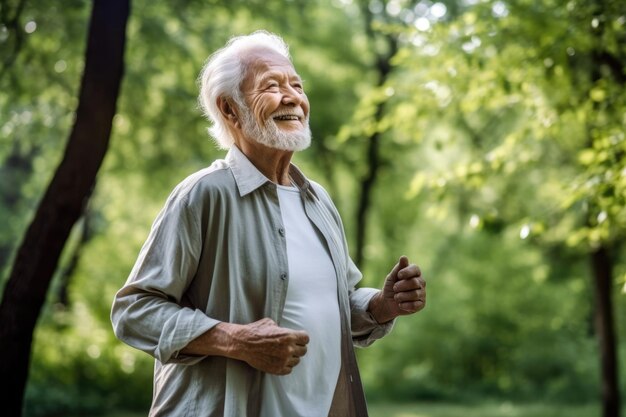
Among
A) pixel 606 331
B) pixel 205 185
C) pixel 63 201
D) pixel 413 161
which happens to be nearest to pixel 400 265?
pixel 205 185

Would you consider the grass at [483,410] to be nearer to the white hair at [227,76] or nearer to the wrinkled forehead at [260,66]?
the white hair at [227,76]

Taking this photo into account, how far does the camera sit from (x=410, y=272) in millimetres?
2646

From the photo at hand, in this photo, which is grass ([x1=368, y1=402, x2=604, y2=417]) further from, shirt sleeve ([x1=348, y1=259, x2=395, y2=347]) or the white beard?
the white beard

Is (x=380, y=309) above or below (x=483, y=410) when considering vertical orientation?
below

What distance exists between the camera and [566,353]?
16203 mm

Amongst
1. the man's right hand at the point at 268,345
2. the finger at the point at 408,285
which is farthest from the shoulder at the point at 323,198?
the man's right hand at the point at 268,345

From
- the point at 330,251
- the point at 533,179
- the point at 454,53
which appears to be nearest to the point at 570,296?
the point at 533,179

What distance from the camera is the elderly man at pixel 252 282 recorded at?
7.71 ft

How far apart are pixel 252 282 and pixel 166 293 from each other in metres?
0.27

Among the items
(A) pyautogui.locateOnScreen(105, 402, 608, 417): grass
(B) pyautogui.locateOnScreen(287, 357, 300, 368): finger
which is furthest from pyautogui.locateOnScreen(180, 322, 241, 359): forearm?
(A) pyautogui.locateOnScreen(105, 402, 608, 417): grass

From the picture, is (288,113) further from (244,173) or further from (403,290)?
(403,290)

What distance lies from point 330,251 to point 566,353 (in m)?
14.7

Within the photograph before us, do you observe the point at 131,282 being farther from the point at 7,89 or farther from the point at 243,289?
the point at 7,89

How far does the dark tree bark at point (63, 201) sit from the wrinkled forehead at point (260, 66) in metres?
2.54
